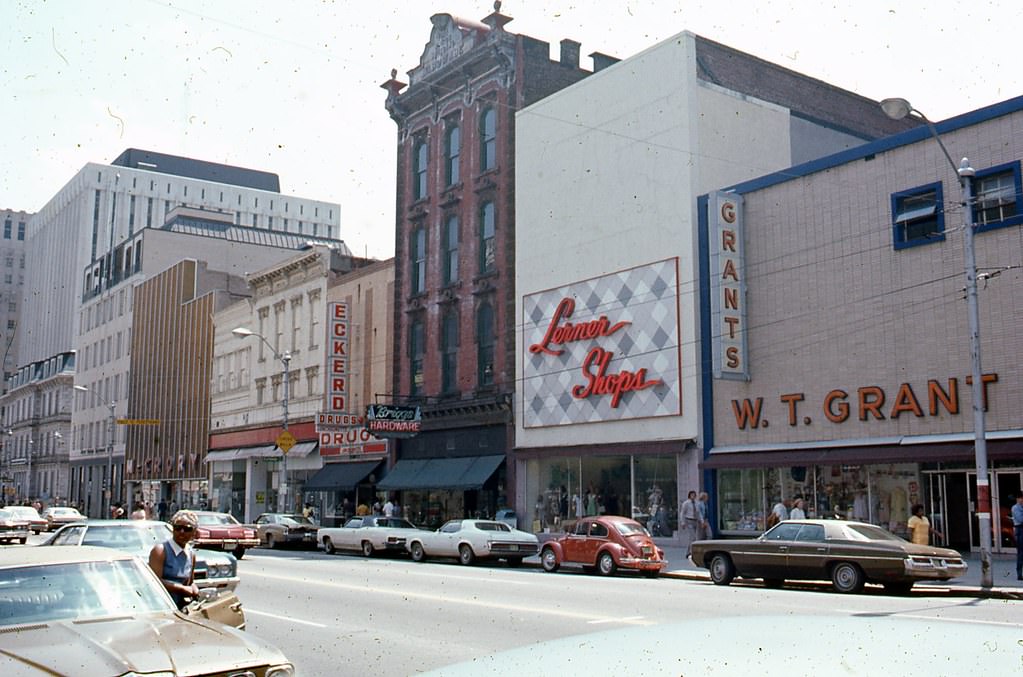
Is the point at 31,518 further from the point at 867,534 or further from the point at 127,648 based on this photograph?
the point at 127,648

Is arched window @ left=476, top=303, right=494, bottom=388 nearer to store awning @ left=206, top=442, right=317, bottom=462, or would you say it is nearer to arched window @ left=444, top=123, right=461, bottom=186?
arched window @ left=444, top=123, right=461, bottom=186

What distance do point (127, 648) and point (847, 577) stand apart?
16.0 meters

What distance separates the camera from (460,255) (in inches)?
1725

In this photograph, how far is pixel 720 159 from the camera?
34406mm

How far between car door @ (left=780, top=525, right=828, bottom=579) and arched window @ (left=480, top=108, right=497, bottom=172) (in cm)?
2548

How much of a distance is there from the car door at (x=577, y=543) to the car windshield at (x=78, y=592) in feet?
61.6

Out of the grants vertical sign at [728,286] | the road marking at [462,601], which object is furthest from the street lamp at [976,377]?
the grants vertical sign at [728,286]

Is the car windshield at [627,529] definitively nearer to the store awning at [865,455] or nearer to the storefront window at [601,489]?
the store awning at [865,455]

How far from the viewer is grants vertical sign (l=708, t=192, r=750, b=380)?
30.7 m

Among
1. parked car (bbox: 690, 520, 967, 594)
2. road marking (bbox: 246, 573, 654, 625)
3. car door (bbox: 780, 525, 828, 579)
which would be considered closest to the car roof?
road marking (bbox: 246, 573, 654, 625)

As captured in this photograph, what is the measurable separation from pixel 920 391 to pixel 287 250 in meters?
66.8

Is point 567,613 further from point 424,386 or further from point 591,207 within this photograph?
point 424,386

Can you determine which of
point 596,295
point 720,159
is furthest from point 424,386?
point 720,159

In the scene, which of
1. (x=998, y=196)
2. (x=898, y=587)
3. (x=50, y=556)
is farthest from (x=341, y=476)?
(x=50, y=556)
